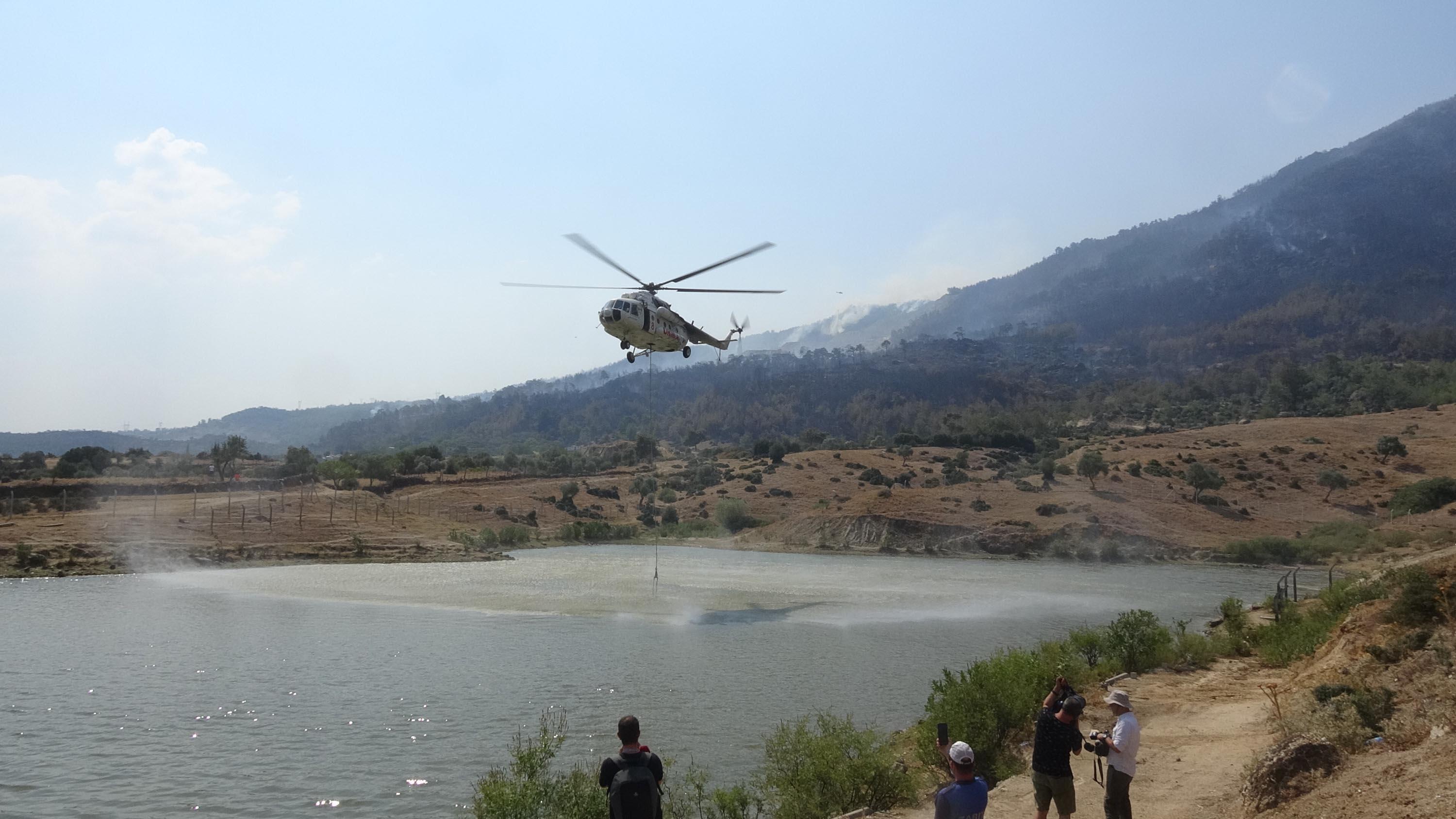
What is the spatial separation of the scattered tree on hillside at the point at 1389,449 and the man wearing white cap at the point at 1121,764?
103 meters

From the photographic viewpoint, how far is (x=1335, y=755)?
11.6 m

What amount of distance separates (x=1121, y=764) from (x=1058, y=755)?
74 centimetres

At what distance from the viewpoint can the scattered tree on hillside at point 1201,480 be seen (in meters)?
90.4

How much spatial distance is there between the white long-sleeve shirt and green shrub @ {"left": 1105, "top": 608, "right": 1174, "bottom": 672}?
17.4 m

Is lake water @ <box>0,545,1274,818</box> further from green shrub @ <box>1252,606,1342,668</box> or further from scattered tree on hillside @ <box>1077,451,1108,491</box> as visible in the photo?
scattered tree on hillside @ <box>1077,451,1108,491</box>

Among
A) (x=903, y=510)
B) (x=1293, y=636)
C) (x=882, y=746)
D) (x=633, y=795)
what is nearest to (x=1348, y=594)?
(x=1293, y=636)

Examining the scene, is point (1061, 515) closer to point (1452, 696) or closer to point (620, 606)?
point (620, 606)

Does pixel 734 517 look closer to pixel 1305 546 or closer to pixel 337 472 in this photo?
pixel 337 472

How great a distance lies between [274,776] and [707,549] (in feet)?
242

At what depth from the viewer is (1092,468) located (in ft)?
312

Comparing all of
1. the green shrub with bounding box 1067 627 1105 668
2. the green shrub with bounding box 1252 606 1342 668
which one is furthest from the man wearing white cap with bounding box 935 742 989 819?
the green shrub with bounding box 1067 627 1105 668

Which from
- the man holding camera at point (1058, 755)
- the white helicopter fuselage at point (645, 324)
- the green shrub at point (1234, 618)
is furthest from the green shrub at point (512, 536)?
the man holding camera at point (1058, 755)

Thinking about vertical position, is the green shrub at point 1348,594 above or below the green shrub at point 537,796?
below

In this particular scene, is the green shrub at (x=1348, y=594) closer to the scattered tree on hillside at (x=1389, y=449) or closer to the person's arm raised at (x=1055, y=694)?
the person's arm raised at (x=1055, y=694)
